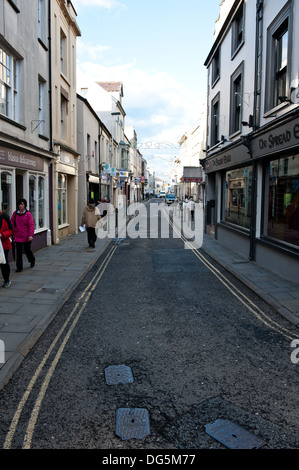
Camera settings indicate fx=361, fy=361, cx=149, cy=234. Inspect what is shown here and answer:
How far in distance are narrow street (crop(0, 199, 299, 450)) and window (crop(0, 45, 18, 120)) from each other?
6221 millimetres

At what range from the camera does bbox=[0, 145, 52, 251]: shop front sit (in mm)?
10305

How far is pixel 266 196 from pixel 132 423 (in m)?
8.93

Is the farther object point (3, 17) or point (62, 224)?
point (62, 224)

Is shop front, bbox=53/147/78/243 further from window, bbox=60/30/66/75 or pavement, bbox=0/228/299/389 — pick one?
window, bbox=60/30/66/75

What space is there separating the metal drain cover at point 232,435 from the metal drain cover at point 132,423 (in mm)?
580

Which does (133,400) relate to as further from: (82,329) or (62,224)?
(62,224)

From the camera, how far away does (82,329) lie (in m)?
5.85

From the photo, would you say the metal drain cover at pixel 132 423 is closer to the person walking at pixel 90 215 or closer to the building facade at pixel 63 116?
the person walking at pixel 90 215

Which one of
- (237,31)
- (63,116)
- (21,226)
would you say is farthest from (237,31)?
(21,226)

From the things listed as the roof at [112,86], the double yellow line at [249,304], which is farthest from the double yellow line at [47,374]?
the roof at [112,86]

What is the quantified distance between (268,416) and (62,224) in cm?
1478
